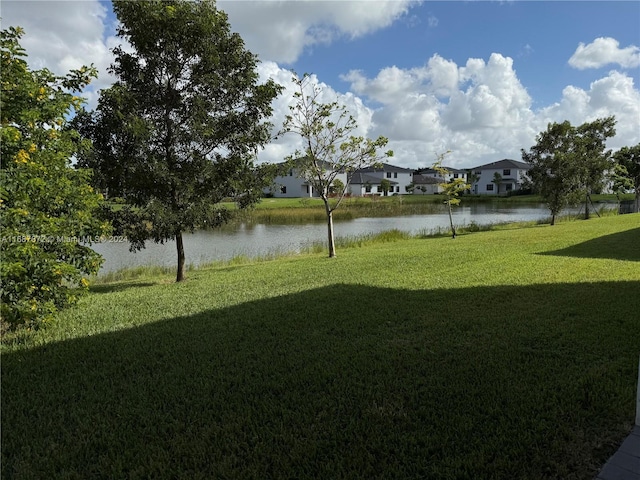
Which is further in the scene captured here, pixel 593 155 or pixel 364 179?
pixel 364 179

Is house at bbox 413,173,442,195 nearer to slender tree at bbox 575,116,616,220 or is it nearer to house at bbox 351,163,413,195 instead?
house at bbox 351,163,413,195

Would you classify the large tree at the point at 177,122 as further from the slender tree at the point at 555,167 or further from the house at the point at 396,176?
the house at the point at 396,176

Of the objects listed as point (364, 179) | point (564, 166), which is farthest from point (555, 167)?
point (364, 179)

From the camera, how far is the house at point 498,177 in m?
78.3

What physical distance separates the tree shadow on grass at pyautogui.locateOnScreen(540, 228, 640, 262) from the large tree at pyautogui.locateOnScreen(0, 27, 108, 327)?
10167 mm

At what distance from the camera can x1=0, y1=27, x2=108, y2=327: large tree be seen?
442cm

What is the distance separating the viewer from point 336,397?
3516 millimetres

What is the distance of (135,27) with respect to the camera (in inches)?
342

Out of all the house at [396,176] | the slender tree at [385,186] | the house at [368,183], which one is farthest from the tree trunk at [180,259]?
the house at [396,176]

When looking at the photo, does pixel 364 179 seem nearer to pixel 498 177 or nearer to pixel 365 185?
pixel 365 185

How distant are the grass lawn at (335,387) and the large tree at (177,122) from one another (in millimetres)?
2957

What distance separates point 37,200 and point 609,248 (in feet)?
39.7

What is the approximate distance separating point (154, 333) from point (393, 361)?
3104mm

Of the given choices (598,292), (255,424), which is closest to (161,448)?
(255,424)
